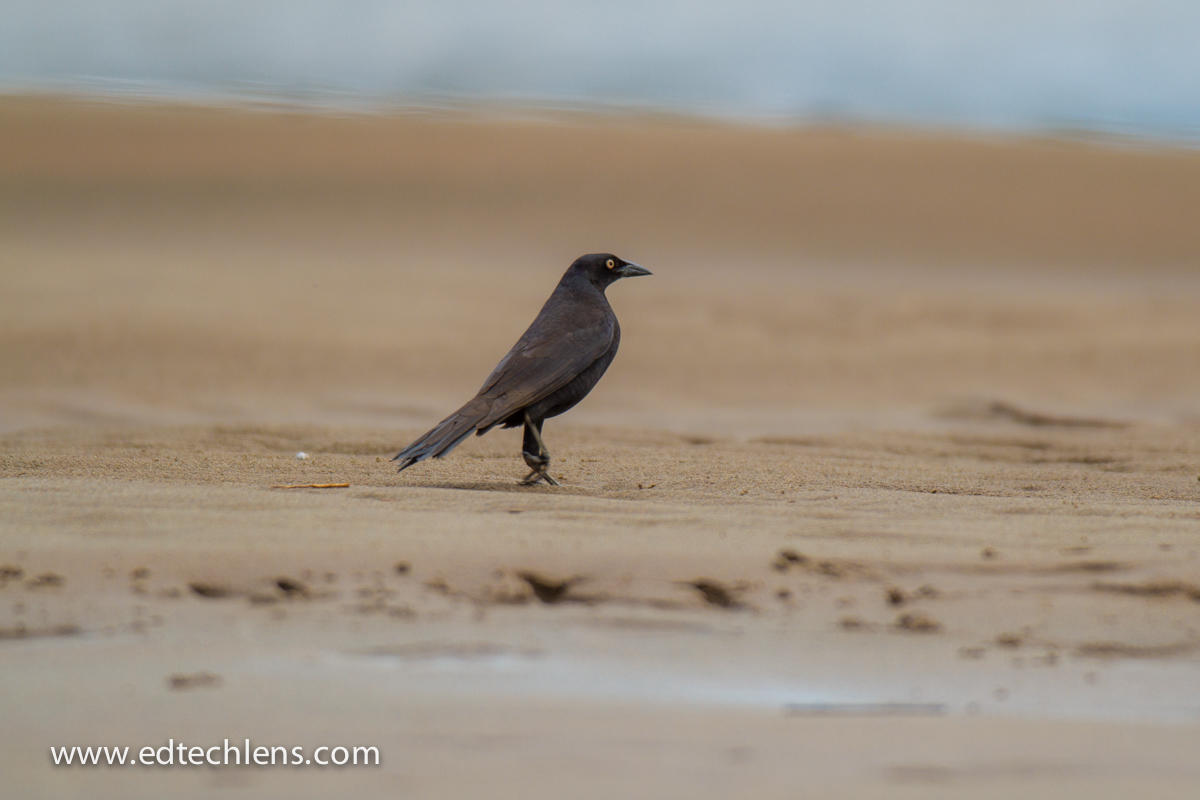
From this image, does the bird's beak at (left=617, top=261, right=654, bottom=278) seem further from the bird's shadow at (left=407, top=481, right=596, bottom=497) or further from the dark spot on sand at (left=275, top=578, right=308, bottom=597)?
the dark spot on sand at (left=275, top=578, right=308, bottom=597)

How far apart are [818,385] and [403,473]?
5.62 m

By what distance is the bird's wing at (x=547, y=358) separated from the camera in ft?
19.7

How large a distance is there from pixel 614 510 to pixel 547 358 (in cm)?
155

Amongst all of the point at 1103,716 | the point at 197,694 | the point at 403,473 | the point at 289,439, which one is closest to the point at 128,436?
the point at 289,439

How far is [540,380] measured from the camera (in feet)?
19.9

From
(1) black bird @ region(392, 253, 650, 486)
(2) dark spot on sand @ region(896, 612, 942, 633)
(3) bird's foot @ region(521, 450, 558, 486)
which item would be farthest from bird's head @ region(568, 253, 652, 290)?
(2) dark spot on sand @ region(896, 612, 942, 633)

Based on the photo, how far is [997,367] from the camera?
39.7ft

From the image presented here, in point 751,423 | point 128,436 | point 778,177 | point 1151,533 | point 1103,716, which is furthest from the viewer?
point 778,177

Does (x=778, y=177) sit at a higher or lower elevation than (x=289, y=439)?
higher

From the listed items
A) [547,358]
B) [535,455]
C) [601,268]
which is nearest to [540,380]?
[547,358]

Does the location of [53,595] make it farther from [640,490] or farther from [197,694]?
[640,490]

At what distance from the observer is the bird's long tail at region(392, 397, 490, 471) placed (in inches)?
223

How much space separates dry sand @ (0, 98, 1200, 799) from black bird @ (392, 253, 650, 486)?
0.29 meters

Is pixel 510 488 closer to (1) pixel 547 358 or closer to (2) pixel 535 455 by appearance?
(2) pixel 535 455
